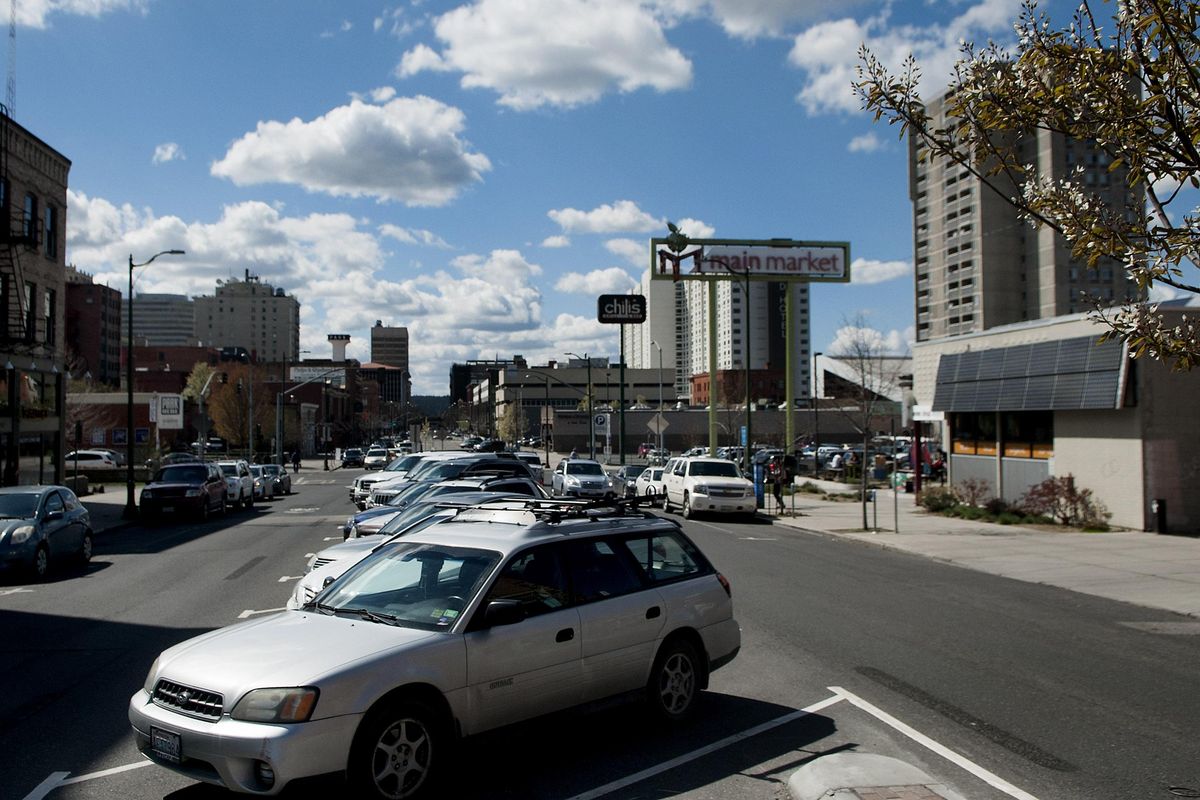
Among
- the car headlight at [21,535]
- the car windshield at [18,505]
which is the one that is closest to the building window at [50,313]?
the car windshield at [18,505]

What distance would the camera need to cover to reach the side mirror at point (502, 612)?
6.02 m

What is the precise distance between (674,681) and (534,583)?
5.15 ft

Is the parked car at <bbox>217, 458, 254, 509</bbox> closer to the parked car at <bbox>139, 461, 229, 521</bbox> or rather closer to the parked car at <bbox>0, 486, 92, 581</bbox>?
the parked car at <bbox>139, 461, 229, 521</bbox>

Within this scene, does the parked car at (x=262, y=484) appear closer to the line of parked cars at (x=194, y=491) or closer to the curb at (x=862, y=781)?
the line of parked cars at (x=194, y=491)

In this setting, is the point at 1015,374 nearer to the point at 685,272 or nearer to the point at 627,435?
the point at 685,272

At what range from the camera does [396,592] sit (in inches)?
260

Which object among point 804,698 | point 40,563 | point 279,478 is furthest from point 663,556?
point 279,478

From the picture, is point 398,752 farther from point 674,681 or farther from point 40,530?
point 40,530

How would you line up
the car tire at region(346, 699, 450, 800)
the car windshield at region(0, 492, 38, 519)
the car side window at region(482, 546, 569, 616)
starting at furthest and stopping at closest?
the car windshield at region(0, 492, 38, 519), the car side window at region(482, 546, 569, 616), the car tire at region(346, 699, 450, 800)

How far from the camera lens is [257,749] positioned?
499 cm

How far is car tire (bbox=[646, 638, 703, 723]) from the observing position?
7.18 metres

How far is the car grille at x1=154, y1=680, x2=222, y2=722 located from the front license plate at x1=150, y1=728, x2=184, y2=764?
0.45 ft

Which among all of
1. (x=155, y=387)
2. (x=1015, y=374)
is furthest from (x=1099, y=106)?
(x=155, y=387)

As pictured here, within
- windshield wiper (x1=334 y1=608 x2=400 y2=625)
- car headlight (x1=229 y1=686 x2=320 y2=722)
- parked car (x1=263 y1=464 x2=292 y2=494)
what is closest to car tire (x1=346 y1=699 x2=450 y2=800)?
car headlight (x1=229 y1=686 x2=320 y2=722)
